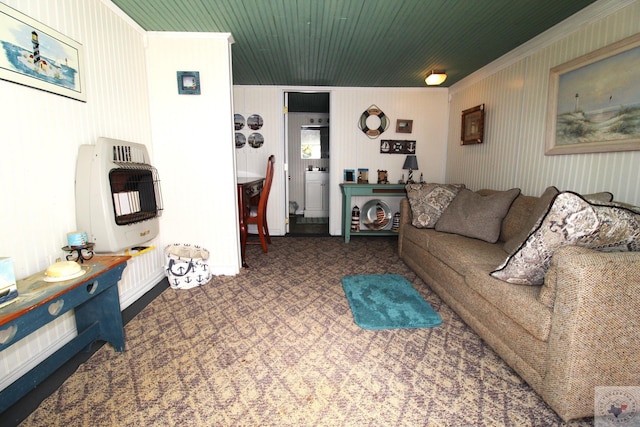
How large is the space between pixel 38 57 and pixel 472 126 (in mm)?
4064

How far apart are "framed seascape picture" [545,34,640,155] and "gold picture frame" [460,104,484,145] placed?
1028 millimetres

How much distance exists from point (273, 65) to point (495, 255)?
307cm

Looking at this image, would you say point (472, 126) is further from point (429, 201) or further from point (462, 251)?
point (462, 251)

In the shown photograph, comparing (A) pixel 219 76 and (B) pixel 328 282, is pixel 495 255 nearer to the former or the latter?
(B) pixel 328 282

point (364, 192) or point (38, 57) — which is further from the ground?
point (38, 57)

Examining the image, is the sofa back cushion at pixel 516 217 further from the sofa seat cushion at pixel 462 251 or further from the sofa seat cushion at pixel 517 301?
the sofa seat cushion at pixel 517 301

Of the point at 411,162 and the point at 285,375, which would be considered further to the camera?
the point at 411,162

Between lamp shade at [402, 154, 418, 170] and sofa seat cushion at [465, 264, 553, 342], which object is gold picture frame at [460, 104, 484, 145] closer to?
lamp shade at [402, 154, 418, 170]

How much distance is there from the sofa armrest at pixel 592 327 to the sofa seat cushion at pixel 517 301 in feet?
0.20

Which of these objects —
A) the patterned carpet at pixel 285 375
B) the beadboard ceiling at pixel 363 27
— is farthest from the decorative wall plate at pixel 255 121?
the patterned carpet at pixel 285 375

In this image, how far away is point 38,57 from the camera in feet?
5.07

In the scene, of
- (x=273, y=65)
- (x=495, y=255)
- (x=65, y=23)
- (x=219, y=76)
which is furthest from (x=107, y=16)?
(x=495, y=255)

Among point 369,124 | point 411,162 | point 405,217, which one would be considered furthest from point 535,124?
point 369,124

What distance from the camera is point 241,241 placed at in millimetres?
3367
